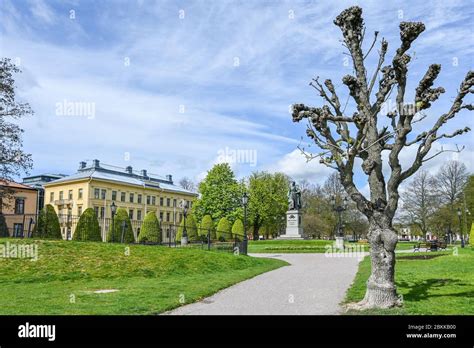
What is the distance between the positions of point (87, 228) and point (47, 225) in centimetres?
226

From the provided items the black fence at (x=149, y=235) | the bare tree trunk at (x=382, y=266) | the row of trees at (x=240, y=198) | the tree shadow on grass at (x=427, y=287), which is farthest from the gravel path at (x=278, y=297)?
the row of trees at (x=240, y=198)

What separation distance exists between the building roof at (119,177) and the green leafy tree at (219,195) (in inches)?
573

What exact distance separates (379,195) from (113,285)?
7.90 metres

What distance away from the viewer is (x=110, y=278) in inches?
569

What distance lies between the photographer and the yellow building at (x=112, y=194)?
6638 cm

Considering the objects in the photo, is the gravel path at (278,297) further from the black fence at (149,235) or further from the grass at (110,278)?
the black fence at (149,235)

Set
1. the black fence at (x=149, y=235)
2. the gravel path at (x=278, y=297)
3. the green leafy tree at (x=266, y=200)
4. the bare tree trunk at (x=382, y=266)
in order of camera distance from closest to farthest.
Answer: the bare tree trunk at (x=382, y=266) < the gravel path at (x=278, y=297) < the black fence at (x=149, y=235) < the green leafy tree at (x=266, y=200)

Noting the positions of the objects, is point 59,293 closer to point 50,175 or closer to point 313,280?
point 313,280

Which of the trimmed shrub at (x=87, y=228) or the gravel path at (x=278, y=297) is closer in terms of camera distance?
the gravel path at (x=278, y=297)

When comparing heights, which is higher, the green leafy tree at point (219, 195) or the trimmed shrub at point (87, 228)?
the green leafy tree at point (219, 195)

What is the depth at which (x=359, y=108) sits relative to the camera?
10.1m

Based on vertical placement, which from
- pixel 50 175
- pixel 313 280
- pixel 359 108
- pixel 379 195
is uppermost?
pixel 50 175

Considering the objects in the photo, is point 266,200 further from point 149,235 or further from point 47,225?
point 47,225
